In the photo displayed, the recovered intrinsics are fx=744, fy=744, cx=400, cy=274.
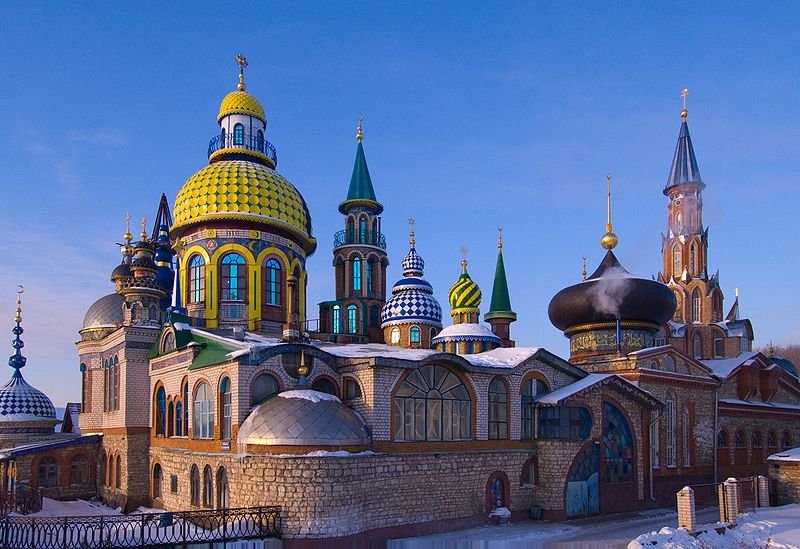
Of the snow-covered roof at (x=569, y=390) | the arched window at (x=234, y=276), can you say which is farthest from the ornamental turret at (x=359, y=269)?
the snow-covered roof at (x=569, y=390)

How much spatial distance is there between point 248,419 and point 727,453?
746 inches

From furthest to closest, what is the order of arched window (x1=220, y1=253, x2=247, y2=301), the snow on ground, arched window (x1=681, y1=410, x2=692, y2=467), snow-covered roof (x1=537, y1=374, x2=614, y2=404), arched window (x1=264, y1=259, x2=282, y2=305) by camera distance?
arched window (x1=681, y1=410, x2=692, y2=467), arched window (x1=264, y1=259, x2=282, y2=305), arched window (x1=220, y1=253, x2=247, y2=301), snow-covered roof (x1=537, y1=374, x2=614, y2=404), the snow on ground

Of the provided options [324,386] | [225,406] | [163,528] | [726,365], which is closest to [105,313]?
[225,406]

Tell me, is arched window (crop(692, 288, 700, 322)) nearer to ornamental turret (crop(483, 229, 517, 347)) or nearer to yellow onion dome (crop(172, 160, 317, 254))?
ornamental turret (crop(483, 229, 517, 347))

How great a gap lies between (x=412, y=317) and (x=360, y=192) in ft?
20.2

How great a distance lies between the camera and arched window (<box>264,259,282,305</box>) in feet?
80.5

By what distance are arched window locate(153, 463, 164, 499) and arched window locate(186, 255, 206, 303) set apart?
5398 mm

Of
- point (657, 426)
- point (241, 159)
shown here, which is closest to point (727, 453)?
point (657, 426)

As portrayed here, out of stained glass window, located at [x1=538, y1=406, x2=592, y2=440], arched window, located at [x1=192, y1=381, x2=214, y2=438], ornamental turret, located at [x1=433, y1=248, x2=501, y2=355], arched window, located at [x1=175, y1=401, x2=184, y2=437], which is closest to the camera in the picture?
arched window, located at [x1=192, y1=381, x2=214, y2=438]

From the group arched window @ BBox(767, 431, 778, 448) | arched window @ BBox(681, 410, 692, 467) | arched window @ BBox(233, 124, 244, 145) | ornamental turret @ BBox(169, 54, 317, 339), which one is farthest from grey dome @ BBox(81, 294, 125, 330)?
arched window @ BBox(767, 431, 778, 448)

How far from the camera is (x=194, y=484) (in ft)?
63.0

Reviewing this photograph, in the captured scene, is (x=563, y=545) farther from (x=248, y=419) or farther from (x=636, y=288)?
(x=636, y=288)

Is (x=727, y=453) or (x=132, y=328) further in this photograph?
(x=727, y=453)

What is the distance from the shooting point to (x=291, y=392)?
57.4 feet
